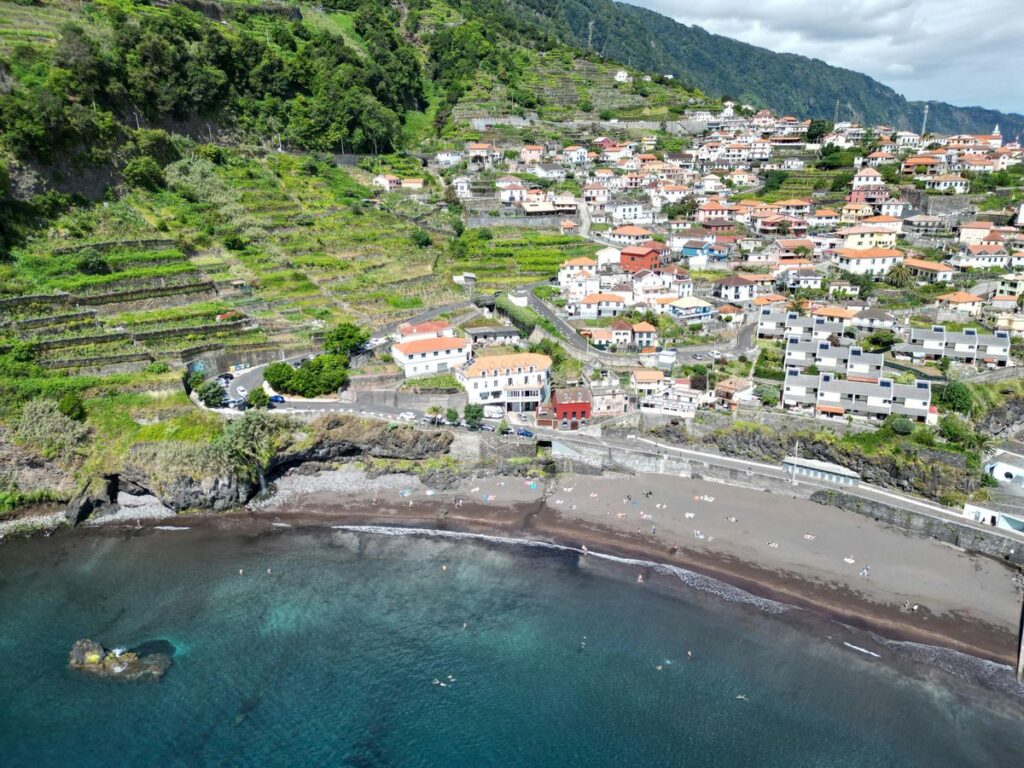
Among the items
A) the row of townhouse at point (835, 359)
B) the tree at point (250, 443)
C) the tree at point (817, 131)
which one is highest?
the tree at point (817, 131)

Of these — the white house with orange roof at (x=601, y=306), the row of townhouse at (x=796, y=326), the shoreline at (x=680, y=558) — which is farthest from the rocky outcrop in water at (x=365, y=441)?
the row of townhouse at (x=796, y=326)

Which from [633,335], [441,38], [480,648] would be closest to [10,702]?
[480,648]

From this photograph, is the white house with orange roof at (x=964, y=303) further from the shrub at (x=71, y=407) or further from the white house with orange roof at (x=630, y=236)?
the shrub at (x=71, y=407)

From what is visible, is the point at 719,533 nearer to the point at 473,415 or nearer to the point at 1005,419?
the point at 473,415

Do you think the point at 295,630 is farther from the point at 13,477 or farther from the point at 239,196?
the point at 239,196

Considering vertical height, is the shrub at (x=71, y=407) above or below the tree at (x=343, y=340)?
below

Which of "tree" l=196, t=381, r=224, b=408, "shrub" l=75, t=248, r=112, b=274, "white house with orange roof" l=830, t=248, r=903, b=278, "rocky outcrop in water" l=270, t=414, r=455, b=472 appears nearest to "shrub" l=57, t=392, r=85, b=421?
"tree" l=196, t=381, r=224, b=408

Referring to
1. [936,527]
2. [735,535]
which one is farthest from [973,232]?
[735,535]
